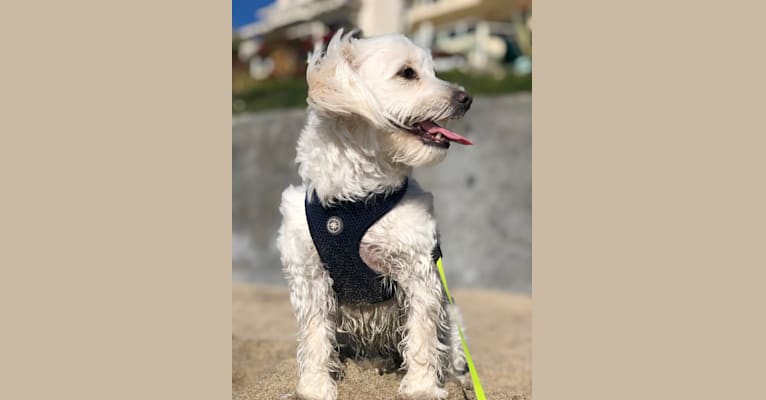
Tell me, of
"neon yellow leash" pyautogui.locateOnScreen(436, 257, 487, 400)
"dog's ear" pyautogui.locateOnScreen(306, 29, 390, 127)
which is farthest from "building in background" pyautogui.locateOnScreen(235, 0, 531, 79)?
"neon yellow leash" pyautogui.locateOnScreen(436, 257, 487, 400)

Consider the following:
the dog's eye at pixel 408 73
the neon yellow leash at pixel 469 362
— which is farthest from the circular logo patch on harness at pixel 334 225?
the dog's eye at pixel 408 73

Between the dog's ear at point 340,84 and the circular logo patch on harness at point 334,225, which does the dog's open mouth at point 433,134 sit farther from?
the circular logo patch on harness at point 334,225

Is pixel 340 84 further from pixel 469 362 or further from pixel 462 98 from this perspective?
pixel 469 362

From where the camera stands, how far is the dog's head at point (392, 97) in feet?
7.68

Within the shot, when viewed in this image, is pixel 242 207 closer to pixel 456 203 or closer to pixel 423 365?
pixel 456 203

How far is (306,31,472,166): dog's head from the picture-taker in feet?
7.68

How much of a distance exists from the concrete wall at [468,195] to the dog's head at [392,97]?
4.17 m

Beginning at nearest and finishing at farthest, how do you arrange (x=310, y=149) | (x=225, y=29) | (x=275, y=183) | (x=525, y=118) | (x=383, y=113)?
(x=383, y=113) < (x=310, y=149) < (x=225, y=29) < (x=525, y=118) < (x=275, y=183)

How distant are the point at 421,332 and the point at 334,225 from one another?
1.87ft

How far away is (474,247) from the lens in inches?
268

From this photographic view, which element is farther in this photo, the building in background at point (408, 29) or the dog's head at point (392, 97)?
the building in background at point (408, 29)

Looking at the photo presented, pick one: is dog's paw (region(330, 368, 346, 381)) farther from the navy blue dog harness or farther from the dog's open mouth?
the dog's open mouth

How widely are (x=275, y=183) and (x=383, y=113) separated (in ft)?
15.9

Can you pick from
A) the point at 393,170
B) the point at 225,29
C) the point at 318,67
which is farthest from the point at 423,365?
the point at 225,29
